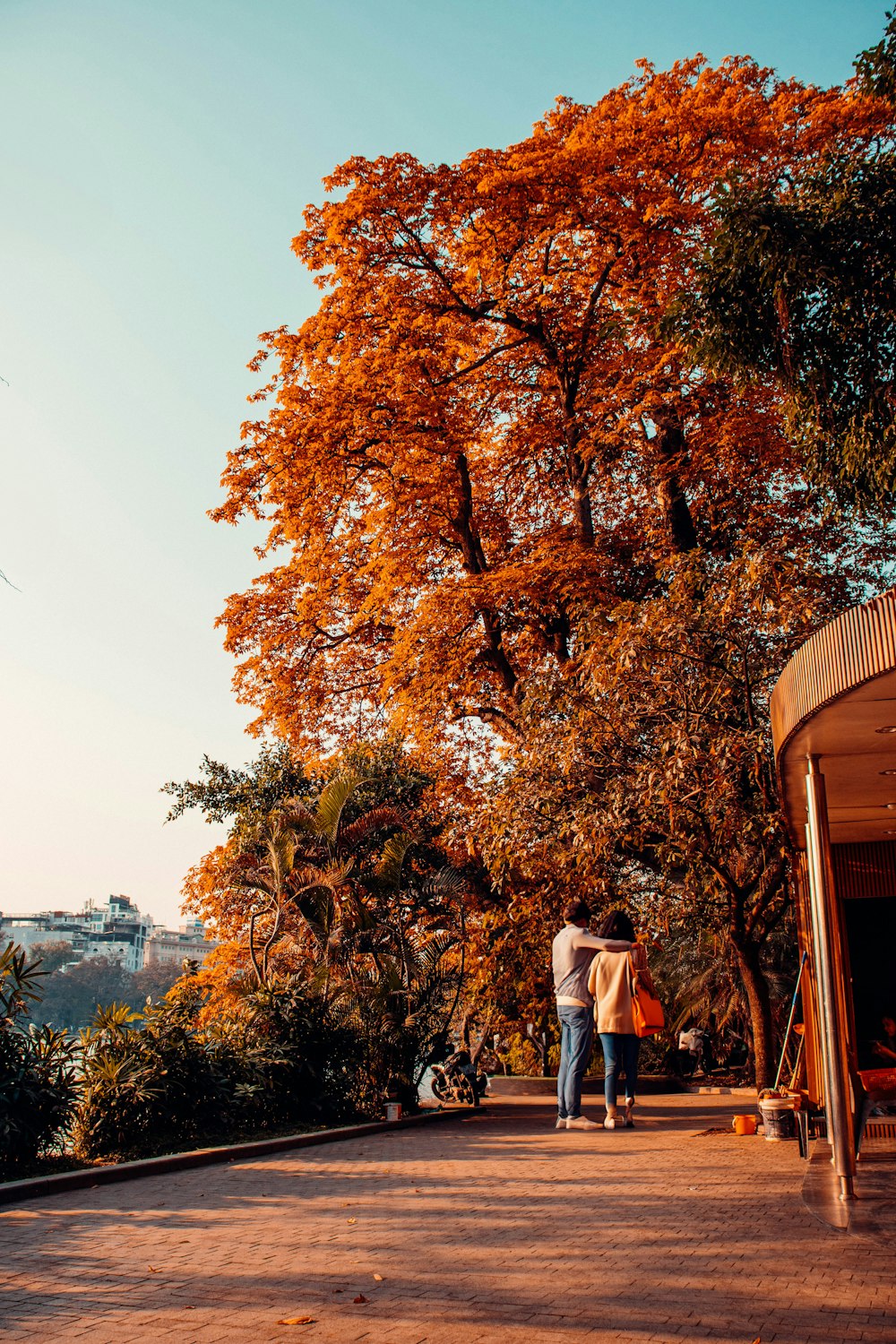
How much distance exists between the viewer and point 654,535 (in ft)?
55.2

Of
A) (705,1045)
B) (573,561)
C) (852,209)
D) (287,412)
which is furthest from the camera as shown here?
(705,1045)

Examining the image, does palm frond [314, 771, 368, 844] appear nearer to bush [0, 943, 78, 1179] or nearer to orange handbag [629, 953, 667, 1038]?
orange handbag [629, 953, 667, 1038]

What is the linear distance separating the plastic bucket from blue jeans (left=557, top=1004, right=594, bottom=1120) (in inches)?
64.0

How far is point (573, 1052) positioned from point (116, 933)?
164350 mm

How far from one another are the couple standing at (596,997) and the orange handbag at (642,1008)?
1.9 inches

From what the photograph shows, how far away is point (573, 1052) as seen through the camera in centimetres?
1021

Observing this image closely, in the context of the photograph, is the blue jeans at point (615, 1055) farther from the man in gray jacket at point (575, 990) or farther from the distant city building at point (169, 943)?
the distant city building at point (169, 943)

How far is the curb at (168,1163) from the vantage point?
22.8ft

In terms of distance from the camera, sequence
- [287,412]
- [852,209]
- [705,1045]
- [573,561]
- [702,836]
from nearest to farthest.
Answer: [702,836] < [852,209] < [573,561] < [287,412] < [705,1045]

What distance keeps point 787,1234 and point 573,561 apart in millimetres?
10460

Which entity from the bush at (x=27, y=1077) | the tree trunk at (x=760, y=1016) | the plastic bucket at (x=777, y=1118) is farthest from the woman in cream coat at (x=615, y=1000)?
the bush at (x=27, y=1077)

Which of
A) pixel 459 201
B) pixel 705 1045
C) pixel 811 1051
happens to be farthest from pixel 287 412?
pixel 705 1045

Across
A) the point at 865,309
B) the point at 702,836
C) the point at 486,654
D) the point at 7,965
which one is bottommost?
the point at 7,965

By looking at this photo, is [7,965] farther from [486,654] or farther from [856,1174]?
[486,654]
